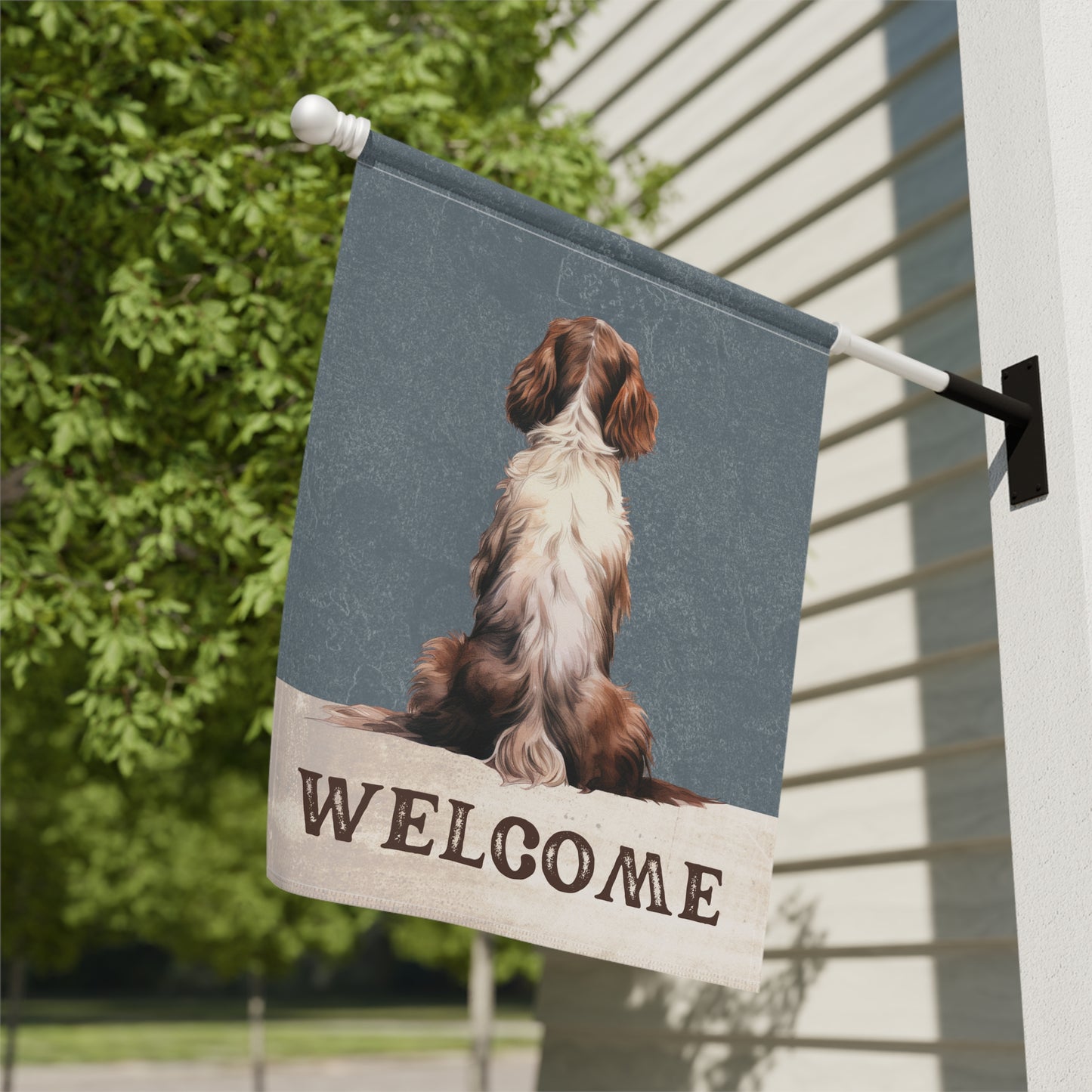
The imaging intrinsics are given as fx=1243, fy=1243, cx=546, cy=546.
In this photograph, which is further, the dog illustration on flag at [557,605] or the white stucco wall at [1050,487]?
the white stucco wall at [1050,487]

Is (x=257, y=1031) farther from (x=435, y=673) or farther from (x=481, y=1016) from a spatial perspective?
(x=435, y=673)

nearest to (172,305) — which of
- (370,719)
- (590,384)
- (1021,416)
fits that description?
(590,384)

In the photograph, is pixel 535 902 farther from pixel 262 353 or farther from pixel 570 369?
pixel 262 353

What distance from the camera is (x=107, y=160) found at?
520 cm

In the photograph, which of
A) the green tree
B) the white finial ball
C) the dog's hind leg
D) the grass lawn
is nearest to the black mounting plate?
the dog's hind leg

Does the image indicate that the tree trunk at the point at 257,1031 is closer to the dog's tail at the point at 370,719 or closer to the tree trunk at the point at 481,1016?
the tree trunk at the point at 481,1016

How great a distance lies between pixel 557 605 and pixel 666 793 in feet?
1.44

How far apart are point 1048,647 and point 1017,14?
151cm

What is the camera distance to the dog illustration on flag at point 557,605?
2.32m

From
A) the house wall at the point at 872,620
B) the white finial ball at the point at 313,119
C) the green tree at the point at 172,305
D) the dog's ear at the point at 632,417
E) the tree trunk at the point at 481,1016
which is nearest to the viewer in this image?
the white finial ball at the point at 313,119

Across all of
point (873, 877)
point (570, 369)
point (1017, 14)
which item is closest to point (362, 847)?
point (570, 369)

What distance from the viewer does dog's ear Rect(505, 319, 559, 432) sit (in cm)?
246

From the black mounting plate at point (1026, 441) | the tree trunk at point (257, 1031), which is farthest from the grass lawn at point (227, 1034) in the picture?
the black mounting plate at point (1026, 441)

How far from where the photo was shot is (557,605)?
2461 millimetres
